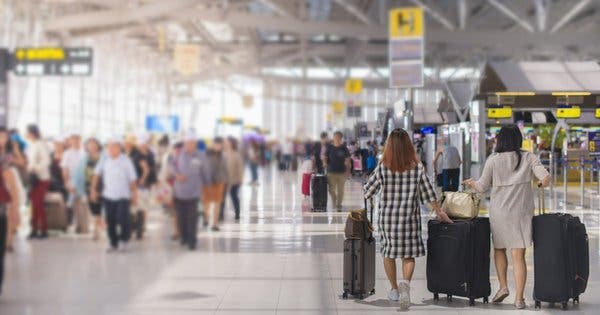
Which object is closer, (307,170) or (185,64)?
(185,64)

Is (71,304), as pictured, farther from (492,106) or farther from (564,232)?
(492,106)

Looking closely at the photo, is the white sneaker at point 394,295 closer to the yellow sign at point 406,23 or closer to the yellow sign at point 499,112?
the yellow sign at point 406,23

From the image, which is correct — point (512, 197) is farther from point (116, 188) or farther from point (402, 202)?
point (116, 188)

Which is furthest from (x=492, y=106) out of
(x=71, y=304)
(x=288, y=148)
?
(x=71, y=304)

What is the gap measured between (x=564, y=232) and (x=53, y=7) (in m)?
5.12

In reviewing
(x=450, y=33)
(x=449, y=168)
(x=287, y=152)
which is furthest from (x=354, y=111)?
(x=450, y=33)

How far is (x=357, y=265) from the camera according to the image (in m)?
8.02

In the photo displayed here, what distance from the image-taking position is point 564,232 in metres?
7.68

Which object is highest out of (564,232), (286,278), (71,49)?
(71,49)

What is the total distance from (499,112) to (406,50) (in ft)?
38.1

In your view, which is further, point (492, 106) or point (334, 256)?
point (492, 106)

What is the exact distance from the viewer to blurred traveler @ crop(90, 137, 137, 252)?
4062 mm

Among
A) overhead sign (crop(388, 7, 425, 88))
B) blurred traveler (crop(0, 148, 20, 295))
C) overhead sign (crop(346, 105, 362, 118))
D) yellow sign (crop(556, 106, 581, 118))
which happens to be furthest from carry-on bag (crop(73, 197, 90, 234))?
yellow sign (crop(556, 106, 581, 118))

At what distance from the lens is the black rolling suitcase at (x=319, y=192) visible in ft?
27.7
